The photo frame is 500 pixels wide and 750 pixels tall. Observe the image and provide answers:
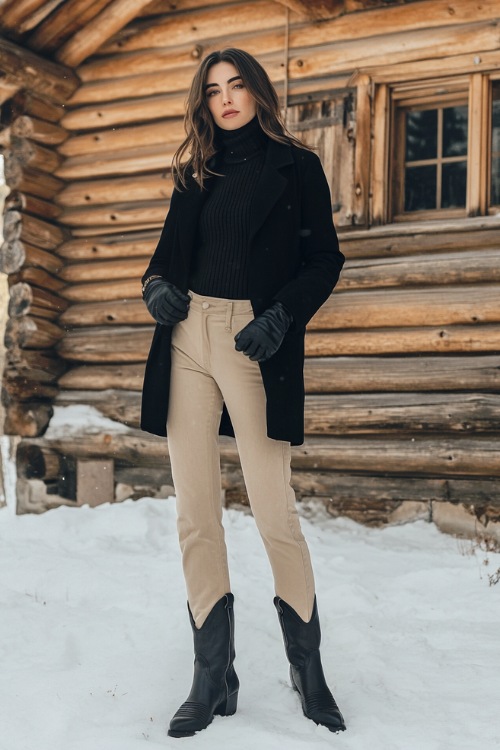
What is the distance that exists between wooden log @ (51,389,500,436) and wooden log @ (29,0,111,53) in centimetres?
358

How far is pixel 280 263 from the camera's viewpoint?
296cm

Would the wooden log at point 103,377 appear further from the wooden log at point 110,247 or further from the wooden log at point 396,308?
the wooden log at point 110,247

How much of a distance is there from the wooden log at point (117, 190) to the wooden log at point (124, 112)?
18.5 inches

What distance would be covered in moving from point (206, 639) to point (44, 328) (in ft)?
15.7

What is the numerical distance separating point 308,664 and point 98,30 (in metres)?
5.73

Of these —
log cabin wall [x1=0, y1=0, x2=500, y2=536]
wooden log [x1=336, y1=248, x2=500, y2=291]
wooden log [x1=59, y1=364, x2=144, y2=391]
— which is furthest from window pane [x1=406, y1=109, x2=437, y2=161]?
wooden log [x1=59, y1=364, x2=144, y2=391]

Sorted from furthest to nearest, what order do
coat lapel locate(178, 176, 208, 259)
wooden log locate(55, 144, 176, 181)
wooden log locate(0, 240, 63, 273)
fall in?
wooden log locate(0, 240, 63, 273) < wooden log locate(55, 144, 176, 181) < coat lapel locate(178, 176, 208, 259)

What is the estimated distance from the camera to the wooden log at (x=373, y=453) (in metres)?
5.83

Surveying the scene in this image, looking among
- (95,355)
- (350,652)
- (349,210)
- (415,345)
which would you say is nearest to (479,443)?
(415,345)

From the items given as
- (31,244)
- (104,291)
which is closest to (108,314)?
(104,291)

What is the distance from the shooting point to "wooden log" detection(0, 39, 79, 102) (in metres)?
6.72

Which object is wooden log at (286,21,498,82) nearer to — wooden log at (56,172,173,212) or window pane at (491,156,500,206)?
window pane at (491,156,500,206)

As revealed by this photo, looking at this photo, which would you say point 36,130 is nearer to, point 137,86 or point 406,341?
point 137,86

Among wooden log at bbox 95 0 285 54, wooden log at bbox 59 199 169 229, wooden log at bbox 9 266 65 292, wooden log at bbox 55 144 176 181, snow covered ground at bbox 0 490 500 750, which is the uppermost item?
wooden log at bbox 95 0 285 54
